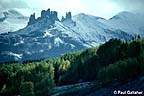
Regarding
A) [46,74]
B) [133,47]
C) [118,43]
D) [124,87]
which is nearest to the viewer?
[124,87]

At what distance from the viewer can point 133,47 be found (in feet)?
532

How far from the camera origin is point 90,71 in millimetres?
182625

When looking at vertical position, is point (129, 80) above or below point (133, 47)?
below

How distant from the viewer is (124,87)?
4473 inches

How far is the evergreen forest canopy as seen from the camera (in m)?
135

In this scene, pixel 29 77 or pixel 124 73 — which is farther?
pixel 29 77

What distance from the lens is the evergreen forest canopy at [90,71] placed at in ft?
444

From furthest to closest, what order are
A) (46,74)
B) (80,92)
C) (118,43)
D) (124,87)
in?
1. (118,43)
2. (46,74)
3. (80,92)
4. (124,87)

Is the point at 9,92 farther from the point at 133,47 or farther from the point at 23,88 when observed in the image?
the point at 133,47

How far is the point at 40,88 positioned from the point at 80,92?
15827mm

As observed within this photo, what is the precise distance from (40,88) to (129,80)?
3387cm

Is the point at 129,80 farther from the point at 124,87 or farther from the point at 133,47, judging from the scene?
the point at 133,47

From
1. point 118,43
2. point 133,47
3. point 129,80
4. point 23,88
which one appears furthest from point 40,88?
point 118,43

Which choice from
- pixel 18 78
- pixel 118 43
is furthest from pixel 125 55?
pixel 18 78
